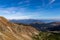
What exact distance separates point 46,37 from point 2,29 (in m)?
72.2

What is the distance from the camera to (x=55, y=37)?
6662 centimetres

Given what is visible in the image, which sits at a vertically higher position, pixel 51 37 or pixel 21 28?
pixel 21 28

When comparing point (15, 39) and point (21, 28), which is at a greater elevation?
point (21, 28)

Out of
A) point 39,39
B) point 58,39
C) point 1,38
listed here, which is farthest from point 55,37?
point 1,38

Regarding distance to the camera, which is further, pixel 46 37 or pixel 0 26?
pixel 0 26

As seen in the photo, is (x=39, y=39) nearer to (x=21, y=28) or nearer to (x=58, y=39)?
(x=58, y=39)

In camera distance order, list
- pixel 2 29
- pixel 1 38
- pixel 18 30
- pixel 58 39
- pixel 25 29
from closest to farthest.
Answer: pixel 58 39, pixel 1 38, pixel 2 29, pixel 18 30, pixel 25 29

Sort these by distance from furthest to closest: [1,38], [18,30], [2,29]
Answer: [18,30], [2,29], [1,38]

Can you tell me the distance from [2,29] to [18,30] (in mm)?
47951

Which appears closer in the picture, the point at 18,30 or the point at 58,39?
the point at 58,39

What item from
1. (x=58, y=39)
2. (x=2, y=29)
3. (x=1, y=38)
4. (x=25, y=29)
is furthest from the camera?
(x=25, y=29)

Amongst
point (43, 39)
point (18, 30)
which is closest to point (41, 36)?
point (43, 39)

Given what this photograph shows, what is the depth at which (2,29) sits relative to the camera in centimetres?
13600

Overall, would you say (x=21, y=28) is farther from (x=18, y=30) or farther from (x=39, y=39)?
(x=39, y=39)
